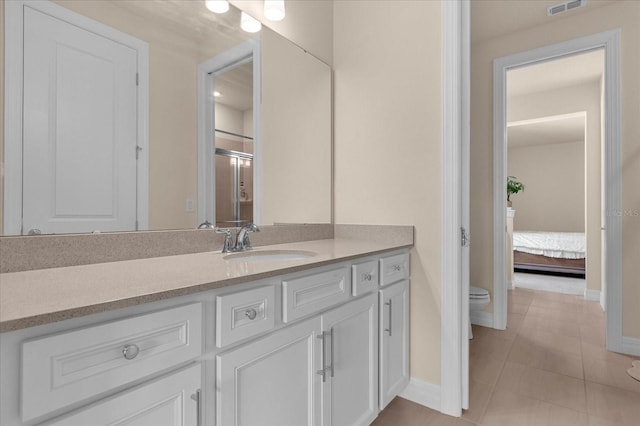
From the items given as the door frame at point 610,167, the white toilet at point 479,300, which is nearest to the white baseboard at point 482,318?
the door frame at point 610,167

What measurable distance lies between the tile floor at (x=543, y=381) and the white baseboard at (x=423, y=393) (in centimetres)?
3

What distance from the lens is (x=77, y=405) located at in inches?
24.9

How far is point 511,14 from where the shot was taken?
9.31 feet

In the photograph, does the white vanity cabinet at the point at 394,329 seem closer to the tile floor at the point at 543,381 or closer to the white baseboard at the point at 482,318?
the tile floor at the point at 543,381

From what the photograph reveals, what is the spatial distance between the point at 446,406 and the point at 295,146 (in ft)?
5.39

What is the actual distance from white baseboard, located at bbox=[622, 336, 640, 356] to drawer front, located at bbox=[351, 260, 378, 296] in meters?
2.33

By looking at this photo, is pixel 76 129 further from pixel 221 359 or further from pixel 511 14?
pixel 511 14

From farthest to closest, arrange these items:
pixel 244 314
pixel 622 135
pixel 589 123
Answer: pixel 589 123, pixel 622 135, pixel 244 314

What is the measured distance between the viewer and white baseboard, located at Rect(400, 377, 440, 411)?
179cm

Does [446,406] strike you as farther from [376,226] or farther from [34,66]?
[34,66]

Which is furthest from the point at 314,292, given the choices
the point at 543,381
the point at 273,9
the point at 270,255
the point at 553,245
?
the point at 553,245

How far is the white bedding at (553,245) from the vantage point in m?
5.00

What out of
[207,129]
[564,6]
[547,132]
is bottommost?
[207,129]

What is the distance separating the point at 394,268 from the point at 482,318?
6.25ft
